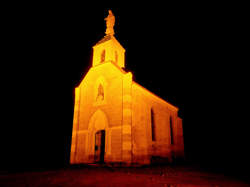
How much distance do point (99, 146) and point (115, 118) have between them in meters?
3.58

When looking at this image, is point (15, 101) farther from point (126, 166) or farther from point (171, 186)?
point (171, 186)

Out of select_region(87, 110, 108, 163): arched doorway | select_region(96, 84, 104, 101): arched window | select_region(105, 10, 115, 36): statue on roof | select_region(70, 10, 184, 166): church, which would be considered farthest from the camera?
select_region(105, 10, 115, 36): statue on roof

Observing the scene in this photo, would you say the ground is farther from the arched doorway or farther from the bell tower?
the bell tower

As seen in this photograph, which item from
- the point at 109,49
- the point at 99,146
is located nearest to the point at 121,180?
the point at 99,146

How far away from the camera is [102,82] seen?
18109 millimetres

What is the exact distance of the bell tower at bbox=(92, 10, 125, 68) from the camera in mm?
19062

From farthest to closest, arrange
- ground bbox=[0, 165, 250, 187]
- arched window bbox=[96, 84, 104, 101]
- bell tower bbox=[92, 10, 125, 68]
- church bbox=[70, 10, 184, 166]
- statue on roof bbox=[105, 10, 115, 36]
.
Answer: statue on roof bbox=[105, 10, 115, 36] < bell tower bbox=[92, 10, 125, 68] < arched window bbox=[96, 84, 104, 101] < church bbox=[70, 10, 184, 166] < ground bbox=[0, 165, 250, 187]

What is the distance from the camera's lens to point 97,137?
57.2 feet

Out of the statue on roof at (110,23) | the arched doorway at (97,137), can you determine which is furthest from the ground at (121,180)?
the statue on roof at (110,23)

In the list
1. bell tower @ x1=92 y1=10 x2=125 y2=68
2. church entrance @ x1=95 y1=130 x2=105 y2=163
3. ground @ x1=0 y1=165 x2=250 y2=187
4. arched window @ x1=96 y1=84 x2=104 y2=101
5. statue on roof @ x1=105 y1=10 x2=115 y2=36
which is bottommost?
ground @ x1=0 y1=165 x2=250 y2=187

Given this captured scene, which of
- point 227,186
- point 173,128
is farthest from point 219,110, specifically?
point 227,186

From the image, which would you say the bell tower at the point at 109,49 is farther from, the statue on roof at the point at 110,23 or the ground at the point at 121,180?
the ground at the point at 121,180

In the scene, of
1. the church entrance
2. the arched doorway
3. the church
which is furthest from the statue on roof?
the church entrance

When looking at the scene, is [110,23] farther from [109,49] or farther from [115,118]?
[115,118]
